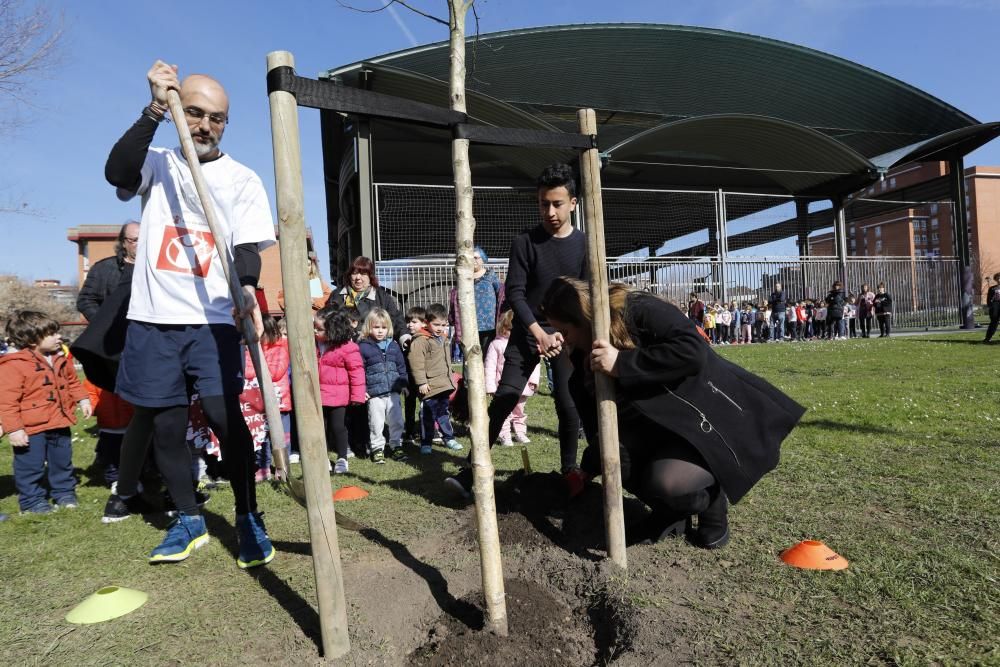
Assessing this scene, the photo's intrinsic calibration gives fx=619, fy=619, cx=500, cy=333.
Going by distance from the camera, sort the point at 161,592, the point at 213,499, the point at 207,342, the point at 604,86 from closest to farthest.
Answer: the point at 161,592, the point at 207,342, the point at 213,499, the point at 604,86

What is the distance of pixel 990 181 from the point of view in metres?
76.1

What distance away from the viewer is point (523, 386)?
366 cm

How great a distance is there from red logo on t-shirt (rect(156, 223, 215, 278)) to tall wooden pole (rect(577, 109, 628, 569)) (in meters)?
1.70

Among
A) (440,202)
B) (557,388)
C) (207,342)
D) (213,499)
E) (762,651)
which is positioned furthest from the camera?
(440,202)

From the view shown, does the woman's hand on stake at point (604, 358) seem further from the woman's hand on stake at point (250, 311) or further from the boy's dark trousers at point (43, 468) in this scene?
the boy's dark trousers at point (43, 468)

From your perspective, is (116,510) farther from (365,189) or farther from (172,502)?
(365,189)

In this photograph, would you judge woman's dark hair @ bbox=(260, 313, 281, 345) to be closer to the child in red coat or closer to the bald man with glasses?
the child in red coat

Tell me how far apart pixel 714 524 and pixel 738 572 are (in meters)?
0.30

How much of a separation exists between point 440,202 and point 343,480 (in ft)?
37.8

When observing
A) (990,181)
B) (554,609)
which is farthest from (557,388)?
(990,181)

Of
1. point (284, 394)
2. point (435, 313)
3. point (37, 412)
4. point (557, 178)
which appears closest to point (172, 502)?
point (37, 412)

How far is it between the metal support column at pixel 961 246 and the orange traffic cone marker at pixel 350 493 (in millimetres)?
23348

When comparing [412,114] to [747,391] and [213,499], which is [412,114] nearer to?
[747,391]

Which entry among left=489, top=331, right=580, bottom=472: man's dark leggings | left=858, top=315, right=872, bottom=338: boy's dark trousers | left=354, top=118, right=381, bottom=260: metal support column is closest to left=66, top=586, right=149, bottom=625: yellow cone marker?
left=489, top=331, right=580, bottom=472: man's dark leggings
